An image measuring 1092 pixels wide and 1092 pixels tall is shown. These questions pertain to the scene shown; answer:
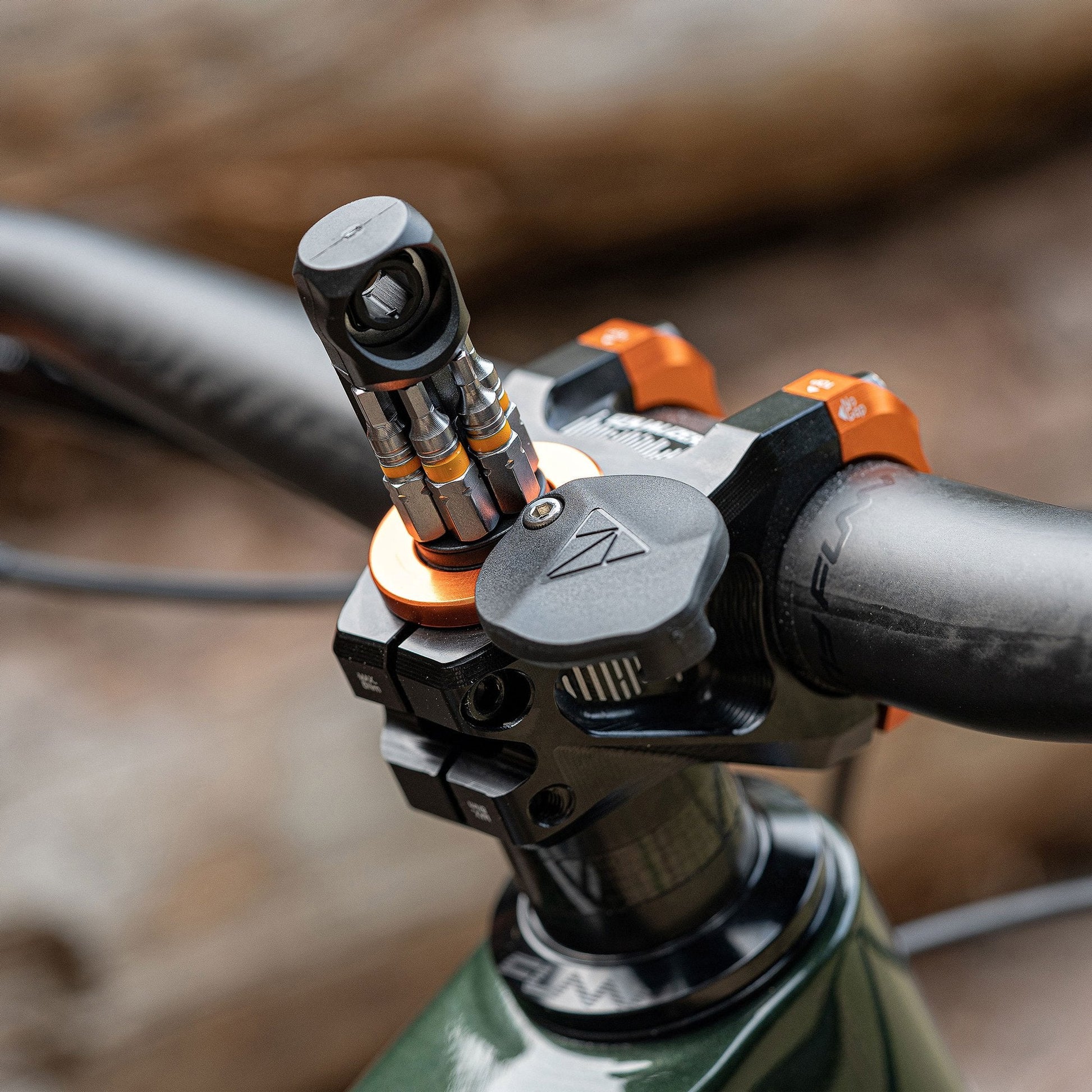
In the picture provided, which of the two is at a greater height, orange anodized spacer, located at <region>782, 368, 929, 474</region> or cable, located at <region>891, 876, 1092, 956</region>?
orange anodized spacer, located at <region>782, 368, 929, 474</region>

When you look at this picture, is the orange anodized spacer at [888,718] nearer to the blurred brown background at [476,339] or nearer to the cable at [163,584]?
the cable at [163,584]

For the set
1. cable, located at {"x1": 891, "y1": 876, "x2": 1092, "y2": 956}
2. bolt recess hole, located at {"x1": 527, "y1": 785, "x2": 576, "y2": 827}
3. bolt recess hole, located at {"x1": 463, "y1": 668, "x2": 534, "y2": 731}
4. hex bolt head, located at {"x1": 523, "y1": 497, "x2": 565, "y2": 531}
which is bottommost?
cable, located at {"x1": 891, "y1": 876, "x2": 1092, "y2": 956}

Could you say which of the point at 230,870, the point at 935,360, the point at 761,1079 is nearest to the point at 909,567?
the point at 761,1079

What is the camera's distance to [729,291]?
133 cm

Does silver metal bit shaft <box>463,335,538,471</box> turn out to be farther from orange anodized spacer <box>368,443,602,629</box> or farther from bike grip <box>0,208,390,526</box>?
bike grip <box>0,208,390,526</box>

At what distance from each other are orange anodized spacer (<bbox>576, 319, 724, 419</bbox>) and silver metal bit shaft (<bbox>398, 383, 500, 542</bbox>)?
105 mm

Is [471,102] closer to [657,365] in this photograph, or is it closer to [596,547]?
[657,365]

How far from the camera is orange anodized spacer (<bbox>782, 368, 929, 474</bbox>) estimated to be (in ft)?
0.93

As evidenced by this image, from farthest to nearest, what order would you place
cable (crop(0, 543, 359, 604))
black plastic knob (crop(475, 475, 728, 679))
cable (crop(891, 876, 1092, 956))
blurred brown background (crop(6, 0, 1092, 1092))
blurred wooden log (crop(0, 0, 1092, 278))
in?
blurred wooden log (crop(0, 0, 1092, 278)) → blurred brown background (crop(6, 0, 1092, 1092)) → cable (crop(891, 876, 1092, 956)) → cable (crop(0, 543, 359, 604)) → black plastic knob (crop(475, 475, 728, 679))

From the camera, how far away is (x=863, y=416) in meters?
0.29

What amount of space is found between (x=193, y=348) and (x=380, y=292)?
232mm

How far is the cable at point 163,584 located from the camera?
55 centimetres

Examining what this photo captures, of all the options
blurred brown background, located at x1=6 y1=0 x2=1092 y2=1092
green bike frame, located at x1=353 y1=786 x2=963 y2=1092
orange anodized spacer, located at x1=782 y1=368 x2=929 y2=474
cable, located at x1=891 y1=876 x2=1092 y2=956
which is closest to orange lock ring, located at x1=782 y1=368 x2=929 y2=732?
orange anodized spacer, located at x1=782 y1=368 x2=929 y2=474

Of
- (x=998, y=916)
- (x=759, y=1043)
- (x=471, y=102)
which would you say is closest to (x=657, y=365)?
(x=759, y=1043)
